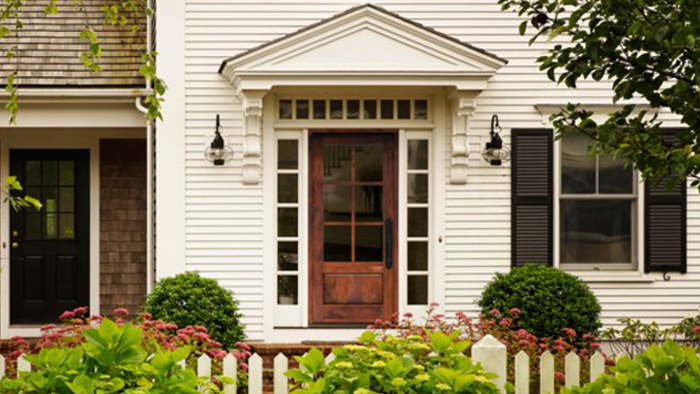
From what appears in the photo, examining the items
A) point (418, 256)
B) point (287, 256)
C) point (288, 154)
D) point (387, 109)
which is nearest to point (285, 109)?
point (288, 154)

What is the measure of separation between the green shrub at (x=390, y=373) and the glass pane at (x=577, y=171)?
6673mm

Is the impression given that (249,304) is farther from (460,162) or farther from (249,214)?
(460,162)

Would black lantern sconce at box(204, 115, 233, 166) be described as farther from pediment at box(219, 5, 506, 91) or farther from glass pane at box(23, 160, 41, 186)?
glass pane at box(23, 160, 41, 186)

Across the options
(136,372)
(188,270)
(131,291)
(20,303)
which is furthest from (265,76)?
(136,372)

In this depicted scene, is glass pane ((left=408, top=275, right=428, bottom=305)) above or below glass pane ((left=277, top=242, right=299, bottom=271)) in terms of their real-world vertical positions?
below

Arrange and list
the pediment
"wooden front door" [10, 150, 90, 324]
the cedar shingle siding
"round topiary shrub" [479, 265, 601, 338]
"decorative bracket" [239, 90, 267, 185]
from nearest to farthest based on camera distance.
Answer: "round topiary shrub" [479, 265, 601, 338], the pediment, "decorative bracket" [239, 90, 267, 185], the cedar shingle siding, "wooden front door" [10, 150, 90, 324]

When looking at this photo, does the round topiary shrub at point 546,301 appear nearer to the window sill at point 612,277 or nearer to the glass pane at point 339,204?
the window sill at point 612,277

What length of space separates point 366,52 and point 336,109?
786 millimetres

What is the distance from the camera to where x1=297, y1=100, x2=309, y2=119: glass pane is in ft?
34.0

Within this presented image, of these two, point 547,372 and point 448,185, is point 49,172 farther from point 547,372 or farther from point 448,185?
point 547,372

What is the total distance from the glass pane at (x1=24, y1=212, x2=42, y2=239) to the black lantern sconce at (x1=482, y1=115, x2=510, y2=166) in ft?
18.7

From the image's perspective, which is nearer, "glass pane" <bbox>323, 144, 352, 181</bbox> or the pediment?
the pediment

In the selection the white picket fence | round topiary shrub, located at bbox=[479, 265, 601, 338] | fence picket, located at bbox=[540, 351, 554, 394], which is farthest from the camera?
round topiary shrub, located at bbox=[479, 265, 601, 338]

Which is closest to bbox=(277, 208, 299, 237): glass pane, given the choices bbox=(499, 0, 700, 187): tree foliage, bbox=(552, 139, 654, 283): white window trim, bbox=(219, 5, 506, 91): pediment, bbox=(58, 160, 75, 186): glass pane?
bbox=(219, 5, 506, 91): pediment
